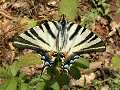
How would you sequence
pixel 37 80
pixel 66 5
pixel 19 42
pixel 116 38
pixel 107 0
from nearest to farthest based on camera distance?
pixel 19 42, pixel 37 80, pixel 66 5, pixel 116 38, pixel 107 0

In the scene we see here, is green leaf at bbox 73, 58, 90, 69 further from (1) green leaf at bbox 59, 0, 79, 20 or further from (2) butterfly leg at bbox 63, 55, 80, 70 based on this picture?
(1) green leaf at bbox 59, 0, 79, 20

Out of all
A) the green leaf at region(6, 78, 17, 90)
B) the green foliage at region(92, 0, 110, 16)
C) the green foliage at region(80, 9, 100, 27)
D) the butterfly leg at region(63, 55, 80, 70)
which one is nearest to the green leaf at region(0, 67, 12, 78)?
the green leaf at region(6, 78, 17, 90)

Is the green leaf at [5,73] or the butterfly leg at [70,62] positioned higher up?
the butterfly leg at [70,62]

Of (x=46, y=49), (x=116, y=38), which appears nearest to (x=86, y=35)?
(x=46, y=49)

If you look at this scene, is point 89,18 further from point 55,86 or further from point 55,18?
point 55,86

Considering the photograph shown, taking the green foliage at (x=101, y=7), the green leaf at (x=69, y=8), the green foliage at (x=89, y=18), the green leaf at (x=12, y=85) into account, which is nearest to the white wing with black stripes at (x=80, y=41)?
the green leaf at (x=12, y=85)

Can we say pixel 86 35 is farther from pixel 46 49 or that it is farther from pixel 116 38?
pixel 116 38

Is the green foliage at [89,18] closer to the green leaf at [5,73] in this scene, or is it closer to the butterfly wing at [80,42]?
the butterfly wing at [80,42]
